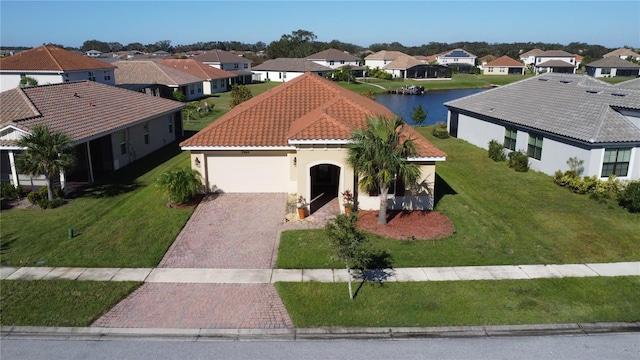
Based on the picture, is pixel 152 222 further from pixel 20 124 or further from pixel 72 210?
pixel 20 124

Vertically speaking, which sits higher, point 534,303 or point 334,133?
point 334,133

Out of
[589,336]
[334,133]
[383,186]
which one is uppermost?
[334,133]

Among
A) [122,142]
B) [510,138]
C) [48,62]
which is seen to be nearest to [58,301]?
[122,142]

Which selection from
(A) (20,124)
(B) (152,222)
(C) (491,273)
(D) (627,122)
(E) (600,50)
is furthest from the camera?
(E) (600,50)

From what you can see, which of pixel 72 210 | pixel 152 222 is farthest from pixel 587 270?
pixel 72 210

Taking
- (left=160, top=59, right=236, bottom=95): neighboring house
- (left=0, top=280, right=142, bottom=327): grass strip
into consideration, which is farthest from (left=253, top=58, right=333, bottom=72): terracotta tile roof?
(left=0, top=280, right=142, bottom=327): grass strip

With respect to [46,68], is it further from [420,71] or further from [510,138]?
[420,71]

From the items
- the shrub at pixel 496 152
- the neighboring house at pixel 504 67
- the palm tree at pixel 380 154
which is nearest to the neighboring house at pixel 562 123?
the shrub at pixel 496 152

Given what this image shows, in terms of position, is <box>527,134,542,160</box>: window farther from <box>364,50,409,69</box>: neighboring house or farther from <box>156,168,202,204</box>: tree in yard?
<box>364,50,409,69</box>: neighboring house
